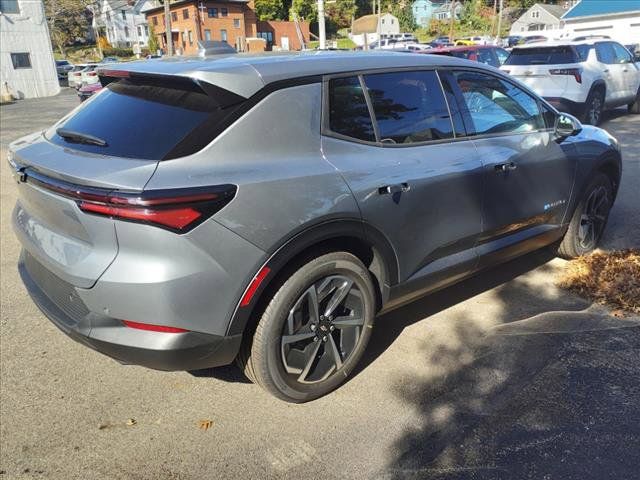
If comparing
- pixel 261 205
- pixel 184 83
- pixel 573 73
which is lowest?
pixel 573 73

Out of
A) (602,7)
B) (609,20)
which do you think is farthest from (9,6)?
(602,7)

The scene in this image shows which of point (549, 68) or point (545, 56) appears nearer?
point (549, 68)

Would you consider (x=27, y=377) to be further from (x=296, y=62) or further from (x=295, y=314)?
(x=296, y=62)

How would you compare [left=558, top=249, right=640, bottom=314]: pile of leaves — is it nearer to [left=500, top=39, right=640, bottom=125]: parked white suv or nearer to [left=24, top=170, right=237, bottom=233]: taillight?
[left=24, top=170, right=237, bottom=233]: taillight

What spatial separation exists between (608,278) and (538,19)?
278ft

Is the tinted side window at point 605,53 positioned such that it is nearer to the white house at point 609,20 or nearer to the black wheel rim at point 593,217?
the black wheel rim at point 593,217

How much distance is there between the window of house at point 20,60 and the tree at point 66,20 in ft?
84.7

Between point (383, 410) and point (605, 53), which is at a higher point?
point (605, 53)

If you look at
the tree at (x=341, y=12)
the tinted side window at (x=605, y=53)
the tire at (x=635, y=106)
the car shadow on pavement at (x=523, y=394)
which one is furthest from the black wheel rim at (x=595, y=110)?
the tree at (x=341, y=12)

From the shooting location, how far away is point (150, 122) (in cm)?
255

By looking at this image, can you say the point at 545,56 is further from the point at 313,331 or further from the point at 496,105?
the point at 313,331

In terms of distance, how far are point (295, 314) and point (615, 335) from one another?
223 centimetres

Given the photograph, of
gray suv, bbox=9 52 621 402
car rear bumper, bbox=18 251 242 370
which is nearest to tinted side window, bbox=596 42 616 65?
gray suv, bbox=9 52 621 402

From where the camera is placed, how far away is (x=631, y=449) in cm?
252
